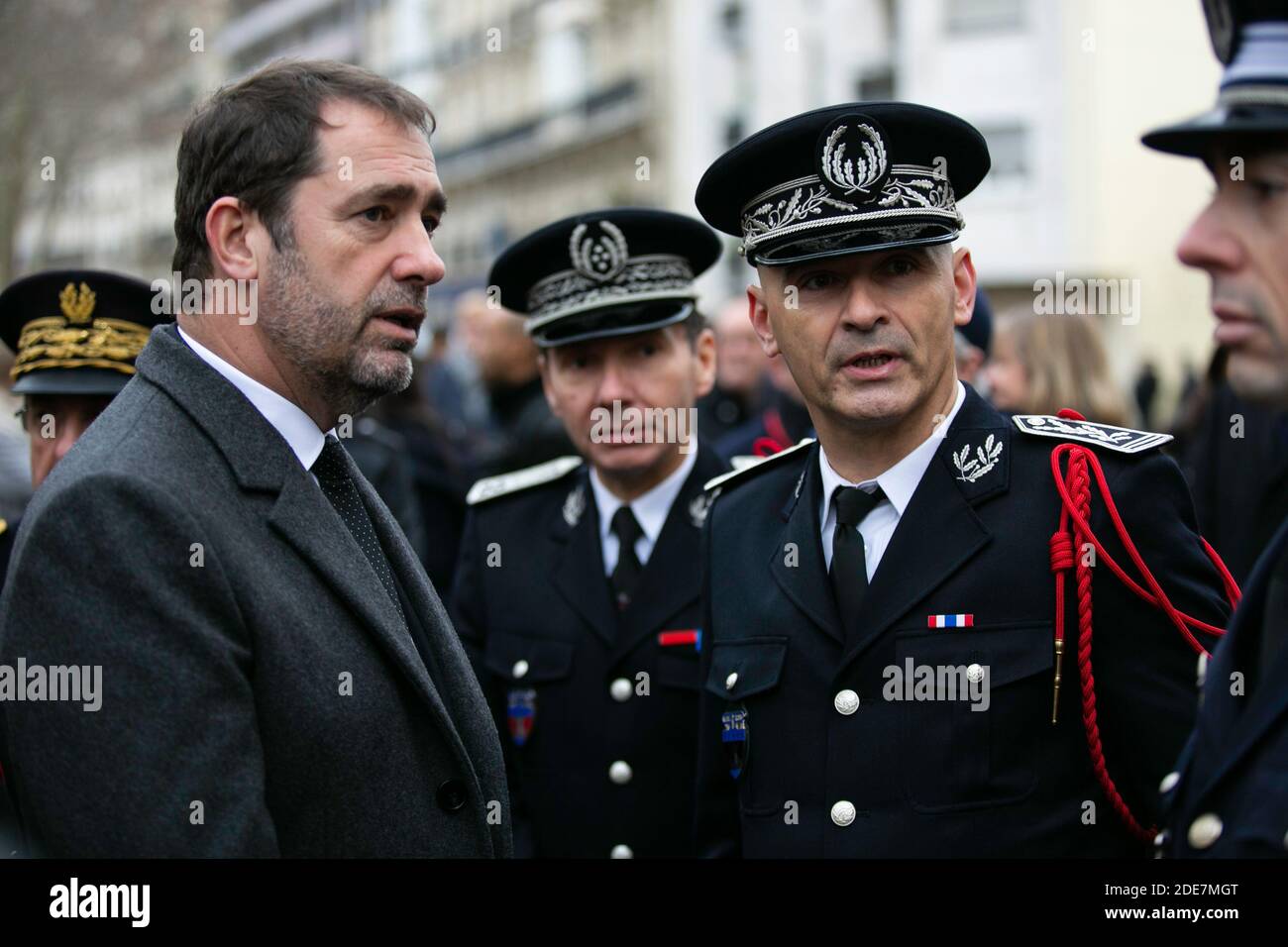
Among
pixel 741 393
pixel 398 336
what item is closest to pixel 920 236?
pixel 398 336

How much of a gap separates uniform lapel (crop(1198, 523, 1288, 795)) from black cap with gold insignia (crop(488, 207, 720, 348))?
7.39 ft

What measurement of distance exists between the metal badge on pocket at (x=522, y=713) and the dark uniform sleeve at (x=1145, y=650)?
1739mm

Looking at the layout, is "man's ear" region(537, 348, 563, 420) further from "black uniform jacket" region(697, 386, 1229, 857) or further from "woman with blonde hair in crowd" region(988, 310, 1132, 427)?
"woman with blonde hair in crowd" region(988, 310, 1132, 427)

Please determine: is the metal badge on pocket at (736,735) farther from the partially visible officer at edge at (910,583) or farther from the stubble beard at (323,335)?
the stubble beard at (323,335)

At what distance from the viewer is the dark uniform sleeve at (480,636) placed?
411 cm

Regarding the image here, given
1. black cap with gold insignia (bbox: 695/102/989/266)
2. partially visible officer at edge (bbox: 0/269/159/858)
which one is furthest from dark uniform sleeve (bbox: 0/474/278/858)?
partially visible officer at edge (bbox: 0/269/159/858)

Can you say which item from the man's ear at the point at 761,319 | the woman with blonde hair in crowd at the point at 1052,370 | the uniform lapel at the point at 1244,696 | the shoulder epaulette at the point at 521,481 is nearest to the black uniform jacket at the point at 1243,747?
the uniform lapel at the point at 1244,696

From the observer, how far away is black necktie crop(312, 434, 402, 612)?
297 centimetres

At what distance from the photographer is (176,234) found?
3.00 meters

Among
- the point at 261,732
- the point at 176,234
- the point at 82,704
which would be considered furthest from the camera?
the point at 176,234

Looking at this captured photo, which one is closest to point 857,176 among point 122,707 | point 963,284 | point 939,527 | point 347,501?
point 963,284

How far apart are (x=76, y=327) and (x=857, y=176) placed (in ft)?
7.28

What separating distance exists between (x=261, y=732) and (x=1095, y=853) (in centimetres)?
154
